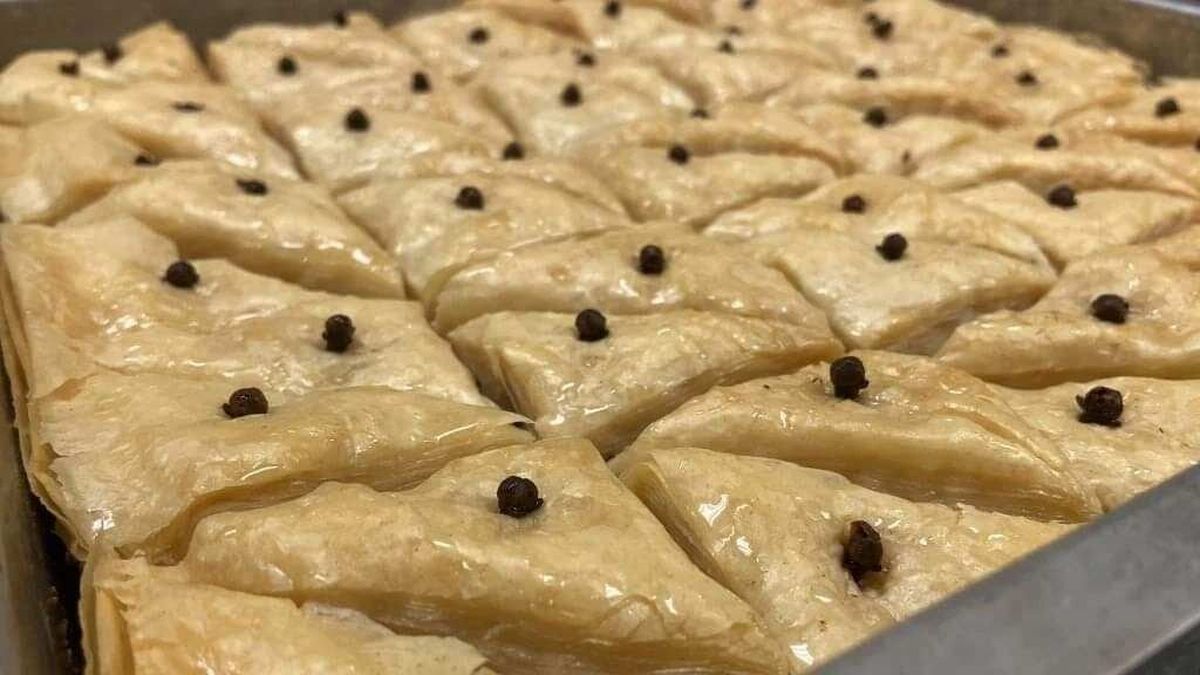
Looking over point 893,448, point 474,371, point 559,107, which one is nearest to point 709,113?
point 559,107

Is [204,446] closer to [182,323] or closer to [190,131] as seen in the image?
[182,323]

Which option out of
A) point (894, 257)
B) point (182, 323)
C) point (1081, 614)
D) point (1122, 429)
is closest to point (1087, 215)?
point (894, 257)

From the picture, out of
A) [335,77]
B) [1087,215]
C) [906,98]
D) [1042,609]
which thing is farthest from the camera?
[906,98]

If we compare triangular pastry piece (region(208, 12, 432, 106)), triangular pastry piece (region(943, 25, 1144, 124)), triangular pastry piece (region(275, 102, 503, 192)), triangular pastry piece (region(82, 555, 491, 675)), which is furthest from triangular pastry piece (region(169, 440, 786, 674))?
triangular pastry piece (region(943, 25, 1144, 124))

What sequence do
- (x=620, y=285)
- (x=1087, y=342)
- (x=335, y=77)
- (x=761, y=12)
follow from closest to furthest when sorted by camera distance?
(x=1087, y=342) → (x=620, y=285) → (x=335, y=77) → (x=761, y=12)

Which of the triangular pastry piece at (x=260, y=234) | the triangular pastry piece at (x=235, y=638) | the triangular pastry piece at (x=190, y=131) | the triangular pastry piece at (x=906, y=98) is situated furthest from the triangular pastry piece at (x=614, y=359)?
the triangular pastry piece at (x=906, y=98)

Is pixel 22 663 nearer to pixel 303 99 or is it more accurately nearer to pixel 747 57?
pixel 303 99
